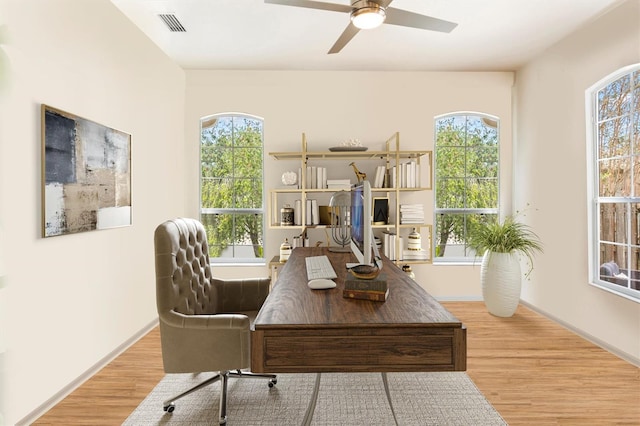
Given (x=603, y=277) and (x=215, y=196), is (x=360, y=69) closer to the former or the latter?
(x=215, y=196)

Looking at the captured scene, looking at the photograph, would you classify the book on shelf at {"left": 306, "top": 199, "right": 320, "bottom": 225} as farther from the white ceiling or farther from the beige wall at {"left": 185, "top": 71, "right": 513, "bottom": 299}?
the white ceiling

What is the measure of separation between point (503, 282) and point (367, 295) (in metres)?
2.82

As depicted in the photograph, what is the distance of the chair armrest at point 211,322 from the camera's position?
1863mm

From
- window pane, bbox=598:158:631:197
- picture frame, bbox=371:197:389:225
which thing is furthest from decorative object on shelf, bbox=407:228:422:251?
window pane, bbox=598:158:631:197

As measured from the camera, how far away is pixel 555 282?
148 inches

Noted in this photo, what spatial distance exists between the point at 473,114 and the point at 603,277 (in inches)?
90.4

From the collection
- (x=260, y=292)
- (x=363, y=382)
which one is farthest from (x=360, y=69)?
(x=363, y=382)

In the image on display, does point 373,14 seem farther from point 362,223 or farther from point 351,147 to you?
point 351,147

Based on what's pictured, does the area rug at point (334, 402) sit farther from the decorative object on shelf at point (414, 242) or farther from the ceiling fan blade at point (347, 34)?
the ceiling fan blade at point (347, 34)

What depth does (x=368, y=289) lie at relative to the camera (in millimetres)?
1554

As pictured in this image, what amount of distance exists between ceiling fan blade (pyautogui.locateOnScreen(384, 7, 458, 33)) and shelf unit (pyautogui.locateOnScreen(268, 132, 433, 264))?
187cm

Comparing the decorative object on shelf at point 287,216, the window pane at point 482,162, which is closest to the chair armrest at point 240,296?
the decorative object on shelf at point 287,216

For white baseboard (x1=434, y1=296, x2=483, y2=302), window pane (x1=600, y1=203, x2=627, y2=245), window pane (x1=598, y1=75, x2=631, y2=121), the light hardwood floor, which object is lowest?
the light hardwood floor

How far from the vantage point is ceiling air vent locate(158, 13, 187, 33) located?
3.08 m
